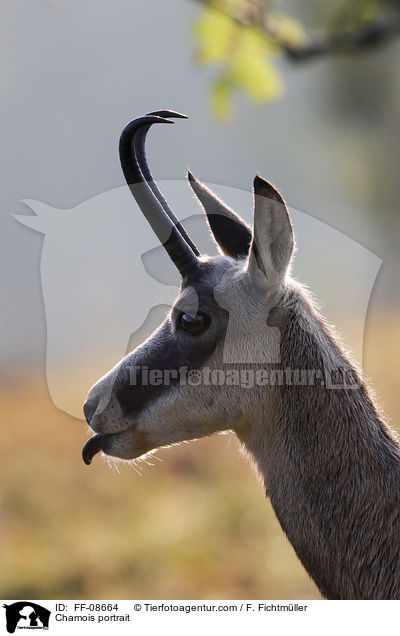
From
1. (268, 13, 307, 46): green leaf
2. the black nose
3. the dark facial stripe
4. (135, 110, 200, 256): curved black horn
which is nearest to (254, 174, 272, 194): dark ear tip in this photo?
(268, 13, 307, 46): green leaf

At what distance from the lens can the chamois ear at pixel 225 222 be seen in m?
4.47

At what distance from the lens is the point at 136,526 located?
9414mm

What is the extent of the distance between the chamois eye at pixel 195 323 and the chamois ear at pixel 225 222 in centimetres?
64

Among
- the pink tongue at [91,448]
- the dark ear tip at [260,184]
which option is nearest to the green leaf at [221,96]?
the dark ear tip at [260,184]

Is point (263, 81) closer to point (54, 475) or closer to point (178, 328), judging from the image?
point (178, 328)

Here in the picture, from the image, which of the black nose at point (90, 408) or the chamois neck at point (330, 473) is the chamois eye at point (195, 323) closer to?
the chamois neck at point (330, 473)

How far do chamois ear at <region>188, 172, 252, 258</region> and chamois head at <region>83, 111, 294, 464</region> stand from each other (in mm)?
394

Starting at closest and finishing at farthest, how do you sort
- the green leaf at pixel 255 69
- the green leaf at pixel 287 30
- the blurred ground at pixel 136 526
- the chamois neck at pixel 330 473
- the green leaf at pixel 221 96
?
1. the green leaf at pixel 255 69
2. the green leaf at pixel 221 96
3. the green leaf at pixel 287 30
4. the chamois neck at pixel 330 473
5. the blurred ground at pixel 136 526

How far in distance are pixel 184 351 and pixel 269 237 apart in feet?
2.59

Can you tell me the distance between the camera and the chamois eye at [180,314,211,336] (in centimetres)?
396

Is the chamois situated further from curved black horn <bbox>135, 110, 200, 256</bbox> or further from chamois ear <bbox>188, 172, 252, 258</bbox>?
chamois ear <bbox>188, 172, 252, 258</bbox>

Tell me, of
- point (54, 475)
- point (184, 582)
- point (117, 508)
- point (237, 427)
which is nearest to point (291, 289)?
point (237, 427)
